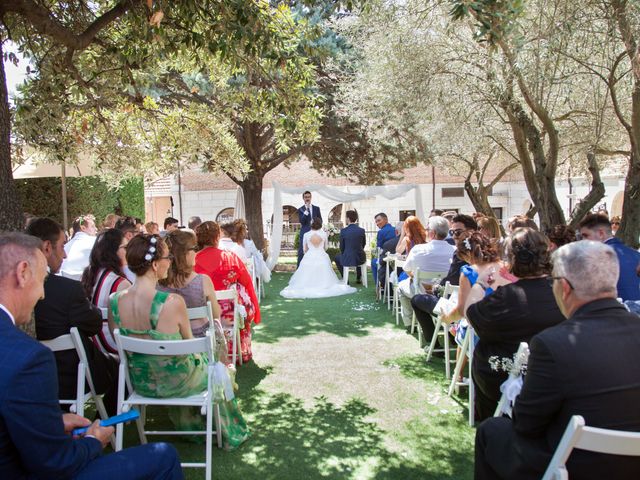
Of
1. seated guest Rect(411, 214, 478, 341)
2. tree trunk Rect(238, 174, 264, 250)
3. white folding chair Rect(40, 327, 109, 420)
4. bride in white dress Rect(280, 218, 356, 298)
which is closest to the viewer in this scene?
white folding chair Rect(40, 327, 109, 420)

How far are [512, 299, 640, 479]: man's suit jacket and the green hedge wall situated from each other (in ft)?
44.8

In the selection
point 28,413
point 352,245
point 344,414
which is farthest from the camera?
point 352,245

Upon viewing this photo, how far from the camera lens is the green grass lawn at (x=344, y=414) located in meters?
3.54

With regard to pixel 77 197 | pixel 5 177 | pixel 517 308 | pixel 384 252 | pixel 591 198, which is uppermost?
pixel 77 197

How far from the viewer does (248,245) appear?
1045 cm

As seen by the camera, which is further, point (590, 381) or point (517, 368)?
point (517, 368)

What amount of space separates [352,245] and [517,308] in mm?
8619

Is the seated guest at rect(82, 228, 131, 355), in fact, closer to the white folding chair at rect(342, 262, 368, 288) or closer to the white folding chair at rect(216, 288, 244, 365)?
the white folding chair at rect(216, 288, 244, 365)

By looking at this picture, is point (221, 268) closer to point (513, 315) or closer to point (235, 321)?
point (235, 321)

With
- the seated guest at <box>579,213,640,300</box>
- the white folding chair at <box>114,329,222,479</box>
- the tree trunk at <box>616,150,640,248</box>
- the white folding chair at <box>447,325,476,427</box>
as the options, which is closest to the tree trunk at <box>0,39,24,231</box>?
the white folding chair at <box>114,329,222,479</box>

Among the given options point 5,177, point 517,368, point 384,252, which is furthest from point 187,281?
point 384,252

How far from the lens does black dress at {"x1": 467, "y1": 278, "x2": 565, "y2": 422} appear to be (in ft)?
10.7

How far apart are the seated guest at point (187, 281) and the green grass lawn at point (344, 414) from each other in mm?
873

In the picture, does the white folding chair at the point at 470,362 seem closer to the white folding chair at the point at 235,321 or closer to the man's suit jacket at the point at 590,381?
the man's suit jacket at the point at 590,381
